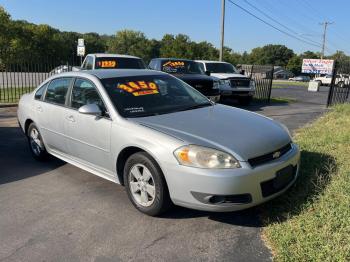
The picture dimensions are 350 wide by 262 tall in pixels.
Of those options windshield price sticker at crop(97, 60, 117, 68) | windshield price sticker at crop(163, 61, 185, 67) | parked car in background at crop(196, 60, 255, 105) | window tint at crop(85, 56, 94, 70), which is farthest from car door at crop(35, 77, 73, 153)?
parked car in background at crop(196, 60, 255, 105)

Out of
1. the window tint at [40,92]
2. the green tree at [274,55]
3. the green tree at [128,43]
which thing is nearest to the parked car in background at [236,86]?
the window tint at [40,92]

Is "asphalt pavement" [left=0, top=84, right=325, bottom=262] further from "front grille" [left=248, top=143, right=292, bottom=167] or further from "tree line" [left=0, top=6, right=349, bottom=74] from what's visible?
"tree line" [left=0, top=6, right=349, bottom=74]

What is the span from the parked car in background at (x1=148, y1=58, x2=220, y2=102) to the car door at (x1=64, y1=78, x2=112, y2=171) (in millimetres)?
6782

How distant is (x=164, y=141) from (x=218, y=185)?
2.26ft

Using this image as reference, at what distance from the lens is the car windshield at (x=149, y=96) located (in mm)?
4516

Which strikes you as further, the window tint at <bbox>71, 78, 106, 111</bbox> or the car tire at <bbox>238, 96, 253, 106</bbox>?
the car tire at <bbox>238, 96, 253, 106</bbox>

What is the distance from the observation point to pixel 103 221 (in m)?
4.01

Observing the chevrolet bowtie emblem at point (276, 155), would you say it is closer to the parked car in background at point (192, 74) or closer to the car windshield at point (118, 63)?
the parked car in background at point (192, 74)

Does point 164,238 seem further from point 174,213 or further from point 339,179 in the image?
point 339,179

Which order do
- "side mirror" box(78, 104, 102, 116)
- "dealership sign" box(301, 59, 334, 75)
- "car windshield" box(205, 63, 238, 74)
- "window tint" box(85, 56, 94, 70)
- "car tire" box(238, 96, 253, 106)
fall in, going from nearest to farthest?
1. "side mirror" box(78, 104, 102, 116)
2. "window tint" box(85, 56, 94, 70)
3. "car tire" box(238, 96, 253, 106)
4. "car windshield" box(205, 63, 238, 74)
5. "dealership sign" box(301, 59, 334, 75)

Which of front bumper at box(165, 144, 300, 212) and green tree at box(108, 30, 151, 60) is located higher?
green tree at box(108, 30, 151, 60)

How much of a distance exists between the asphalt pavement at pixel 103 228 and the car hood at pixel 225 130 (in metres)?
0.79

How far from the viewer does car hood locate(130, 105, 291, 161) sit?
3.68m

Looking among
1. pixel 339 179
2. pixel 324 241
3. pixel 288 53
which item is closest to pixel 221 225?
pixel 324 241
